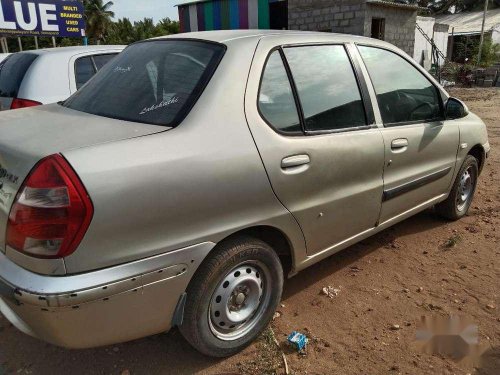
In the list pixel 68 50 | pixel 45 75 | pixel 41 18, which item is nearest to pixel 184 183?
pixel 45 75

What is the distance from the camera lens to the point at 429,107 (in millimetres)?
3604

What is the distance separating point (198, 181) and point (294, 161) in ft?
2.08

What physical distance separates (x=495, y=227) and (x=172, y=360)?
3.41m

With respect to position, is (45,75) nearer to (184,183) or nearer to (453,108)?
(184,183)

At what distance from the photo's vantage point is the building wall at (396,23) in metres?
14.2

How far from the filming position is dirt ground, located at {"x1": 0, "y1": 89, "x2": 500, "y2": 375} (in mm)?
2396

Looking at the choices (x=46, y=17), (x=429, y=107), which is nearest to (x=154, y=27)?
(x=46, y=17)

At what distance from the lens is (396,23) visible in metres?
15.9

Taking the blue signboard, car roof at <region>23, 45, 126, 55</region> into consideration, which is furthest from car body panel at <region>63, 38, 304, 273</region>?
the blue signboard

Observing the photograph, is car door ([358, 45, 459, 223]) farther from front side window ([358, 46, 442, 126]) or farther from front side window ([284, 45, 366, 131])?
front side window ([284, 45, 366, 131])

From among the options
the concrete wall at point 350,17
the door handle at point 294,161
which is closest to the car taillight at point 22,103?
the door handle at point 294,161

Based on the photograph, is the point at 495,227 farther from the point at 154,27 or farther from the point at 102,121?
the point at 154,27

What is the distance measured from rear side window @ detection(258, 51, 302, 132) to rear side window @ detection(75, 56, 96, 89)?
3.35m

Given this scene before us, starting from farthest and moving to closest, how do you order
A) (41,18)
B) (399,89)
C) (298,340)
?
(41,18) → (399,89) → (298,340)
